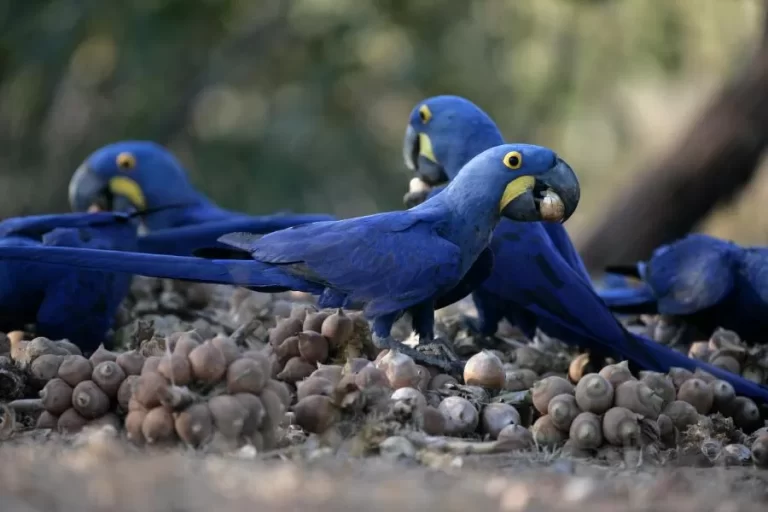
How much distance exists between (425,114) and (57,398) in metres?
1.84

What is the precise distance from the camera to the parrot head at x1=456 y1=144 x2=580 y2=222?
9.55ft

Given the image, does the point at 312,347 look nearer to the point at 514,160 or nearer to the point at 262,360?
the point at 262,360

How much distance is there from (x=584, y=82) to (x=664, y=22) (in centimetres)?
142

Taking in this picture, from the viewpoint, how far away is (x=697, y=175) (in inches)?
270

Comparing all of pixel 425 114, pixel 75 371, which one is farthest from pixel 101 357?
pixel 425 114

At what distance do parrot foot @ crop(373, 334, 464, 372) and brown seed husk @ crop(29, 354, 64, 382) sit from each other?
81 cm

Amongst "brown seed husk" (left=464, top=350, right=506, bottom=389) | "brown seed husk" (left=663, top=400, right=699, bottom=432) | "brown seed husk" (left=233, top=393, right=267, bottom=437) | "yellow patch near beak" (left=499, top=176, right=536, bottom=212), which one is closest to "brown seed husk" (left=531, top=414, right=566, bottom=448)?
"brown seed husk" (left=464, top=350, right=506, bottom=389)

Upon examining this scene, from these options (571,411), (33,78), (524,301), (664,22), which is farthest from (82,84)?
(571,411)

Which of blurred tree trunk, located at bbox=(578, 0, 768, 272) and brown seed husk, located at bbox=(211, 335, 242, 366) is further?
blurred tree trunk, located at bbox=(578, 0, 768, 272)

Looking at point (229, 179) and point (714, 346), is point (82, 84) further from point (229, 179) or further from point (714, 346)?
point (714, 346)

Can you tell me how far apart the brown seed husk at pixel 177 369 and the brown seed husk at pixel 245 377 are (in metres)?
0.08

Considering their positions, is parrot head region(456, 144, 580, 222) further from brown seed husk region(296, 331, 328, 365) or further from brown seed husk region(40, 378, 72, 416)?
brown seed husk region(40, 378, 72, 416)

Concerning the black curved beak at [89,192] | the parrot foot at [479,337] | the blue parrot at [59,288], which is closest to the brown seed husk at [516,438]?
the parrot foot at [479,337]

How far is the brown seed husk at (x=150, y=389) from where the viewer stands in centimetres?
217
